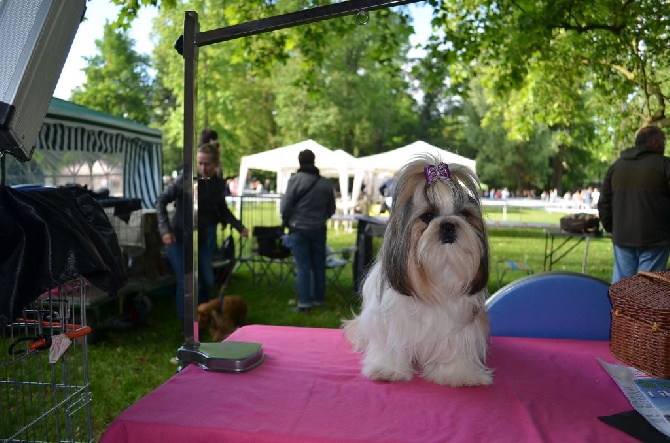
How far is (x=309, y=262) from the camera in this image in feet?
25.6

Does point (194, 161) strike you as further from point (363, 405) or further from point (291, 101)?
point (291, 101)

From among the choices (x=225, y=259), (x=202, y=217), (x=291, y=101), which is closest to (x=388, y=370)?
(x=202, y=217)

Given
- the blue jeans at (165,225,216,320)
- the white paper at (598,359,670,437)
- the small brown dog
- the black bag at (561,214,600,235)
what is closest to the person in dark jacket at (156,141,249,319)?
the blue jeans at (165,225,216,320)

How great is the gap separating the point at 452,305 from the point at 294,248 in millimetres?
5755

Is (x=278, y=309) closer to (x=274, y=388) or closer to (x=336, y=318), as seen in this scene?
(x=336, y=318)

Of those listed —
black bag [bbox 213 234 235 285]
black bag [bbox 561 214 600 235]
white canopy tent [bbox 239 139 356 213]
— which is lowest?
black bag [bbox 213 234 235 285]

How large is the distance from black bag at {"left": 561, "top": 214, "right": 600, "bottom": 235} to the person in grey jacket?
3.87m

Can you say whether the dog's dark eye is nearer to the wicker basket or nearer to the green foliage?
the wicker basket

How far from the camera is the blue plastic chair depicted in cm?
273

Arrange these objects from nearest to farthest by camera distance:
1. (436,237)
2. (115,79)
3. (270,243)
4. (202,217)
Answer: (436,237) < (202,217) < (270,243) < (115,79)

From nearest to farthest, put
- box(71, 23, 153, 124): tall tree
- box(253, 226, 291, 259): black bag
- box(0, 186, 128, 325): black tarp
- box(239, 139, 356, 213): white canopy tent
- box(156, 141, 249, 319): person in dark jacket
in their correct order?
box(0, 186, 128, 325): black tarp, box(156, 141, 249, 319): person in dark jacket, box(253, 226, 291, 259): black bag, box(239, 139, 356, 213): white canopy tent, box(71, 23, 153, 124): tall tree

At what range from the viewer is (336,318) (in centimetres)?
734

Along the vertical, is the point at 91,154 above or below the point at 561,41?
below

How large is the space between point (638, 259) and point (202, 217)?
4.94m
